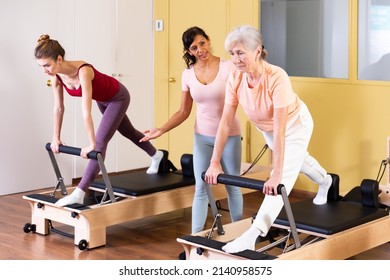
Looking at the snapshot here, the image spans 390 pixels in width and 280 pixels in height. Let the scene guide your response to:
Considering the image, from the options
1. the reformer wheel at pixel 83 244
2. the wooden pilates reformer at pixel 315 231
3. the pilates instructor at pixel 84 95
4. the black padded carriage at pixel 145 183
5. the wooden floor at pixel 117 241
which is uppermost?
the pilates instructor at pixel 84 95

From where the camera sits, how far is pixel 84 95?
4270mm

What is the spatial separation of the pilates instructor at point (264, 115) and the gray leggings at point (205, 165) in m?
0.33

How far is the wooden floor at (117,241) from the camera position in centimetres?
420

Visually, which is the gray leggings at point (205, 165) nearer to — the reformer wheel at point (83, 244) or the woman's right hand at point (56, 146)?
the reformer wheel at point (83, 244)

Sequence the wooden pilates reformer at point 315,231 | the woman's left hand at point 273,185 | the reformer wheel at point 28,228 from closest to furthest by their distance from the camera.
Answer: the woman's left hand at point 273,185, the wooden pilates reformer at point 315,231, the reformer wheel at point 28,228

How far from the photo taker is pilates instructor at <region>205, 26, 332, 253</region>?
134 inches

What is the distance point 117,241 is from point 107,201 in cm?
25

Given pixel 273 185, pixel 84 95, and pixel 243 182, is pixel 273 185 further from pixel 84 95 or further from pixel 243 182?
pixel 84 95

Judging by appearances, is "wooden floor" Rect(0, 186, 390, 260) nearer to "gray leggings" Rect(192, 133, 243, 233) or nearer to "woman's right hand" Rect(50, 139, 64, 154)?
"gray leggings" Rect(192, 133, 243, 233)

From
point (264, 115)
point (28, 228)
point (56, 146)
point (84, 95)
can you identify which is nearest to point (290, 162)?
point (264, 115)

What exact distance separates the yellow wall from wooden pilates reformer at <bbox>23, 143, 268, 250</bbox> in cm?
99

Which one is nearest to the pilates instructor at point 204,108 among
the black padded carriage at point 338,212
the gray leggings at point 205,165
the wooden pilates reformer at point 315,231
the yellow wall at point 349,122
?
the gray leggings at point 205,165

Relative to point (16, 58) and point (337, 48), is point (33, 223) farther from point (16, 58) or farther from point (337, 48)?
point (337, 48)
